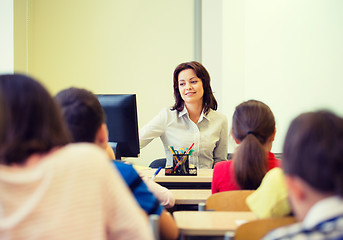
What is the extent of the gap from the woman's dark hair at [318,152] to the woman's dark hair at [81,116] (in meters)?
0.60

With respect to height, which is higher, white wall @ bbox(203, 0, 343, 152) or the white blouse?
white wall @ bbox(203, 0, 343, 152)

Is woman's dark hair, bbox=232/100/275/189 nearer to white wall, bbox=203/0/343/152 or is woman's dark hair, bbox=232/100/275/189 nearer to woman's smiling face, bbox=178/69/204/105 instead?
woman's smiling face, bbox=178/69/204/105

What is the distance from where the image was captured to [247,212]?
1419mm

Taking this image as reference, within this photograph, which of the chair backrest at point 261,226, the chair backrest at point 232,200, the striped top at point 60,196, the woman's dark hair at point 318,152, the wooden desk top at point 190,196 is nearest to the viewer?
the striped top at point 60,196

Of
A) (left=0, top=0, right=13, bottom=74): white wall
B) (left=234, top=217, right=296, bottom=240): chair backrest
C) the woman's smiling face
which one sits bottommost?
(left=234, top=217, right=296, bottom=240): chair backrest

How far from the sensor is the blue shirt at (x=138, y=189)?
4.11 feet

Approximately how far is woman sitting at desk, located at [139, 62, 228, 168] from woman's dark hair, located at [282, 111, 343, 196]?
6.18 ft

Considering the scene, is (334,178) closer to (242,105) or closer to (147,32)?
(242,105)

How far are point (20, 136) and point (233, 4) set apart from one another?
3520 millimetres

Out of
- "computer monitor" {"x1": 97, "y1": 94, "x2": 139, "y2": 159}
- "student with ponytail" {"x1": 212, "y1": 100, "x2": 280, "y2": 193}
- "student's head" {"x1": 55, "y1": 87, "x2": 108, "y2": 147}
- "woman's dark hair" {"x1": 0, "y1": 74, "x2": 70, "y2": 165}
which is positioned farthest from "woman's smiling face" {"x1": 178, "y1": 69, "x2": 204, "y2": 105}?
"woman's dark hair" {"x1": 0, "y1": 74, "x2": 70, "y2": 165}

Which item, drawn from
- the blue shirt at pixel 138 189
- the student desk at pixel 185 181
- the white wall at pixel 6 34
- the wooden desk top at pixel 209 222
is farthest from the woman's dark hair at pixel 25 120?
the white wall at pixel 6 34

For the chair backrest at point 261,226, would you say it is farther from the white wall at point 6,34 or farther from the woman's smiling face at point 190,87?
the white wall at point 6,34

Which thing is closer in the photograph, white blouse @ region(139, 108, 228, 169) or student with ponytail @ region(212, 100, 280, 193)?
student with ponytail @ region(212, 100, 280, 193)

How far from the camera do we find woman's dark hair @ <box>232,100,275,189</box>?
5.52ft
